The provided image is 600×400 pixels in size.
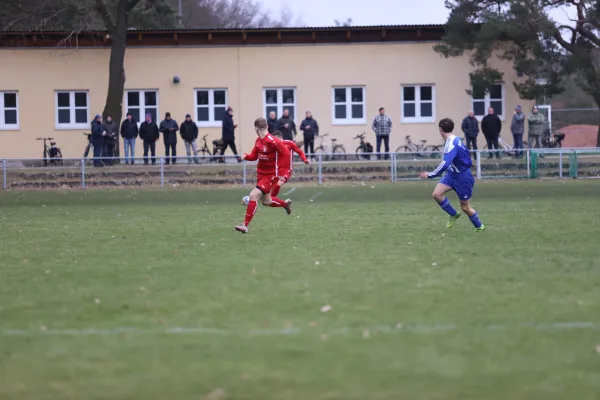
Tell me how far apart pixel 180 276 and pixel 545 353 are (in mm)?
4755

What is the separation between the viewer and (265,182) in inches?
632

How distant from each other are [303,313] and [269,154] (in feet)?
26.0

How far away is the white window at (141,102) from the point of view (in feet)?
144

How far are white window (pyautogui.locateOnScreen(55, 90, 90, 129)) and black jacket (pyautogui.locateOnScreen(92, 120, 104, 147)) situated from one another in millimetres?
8757

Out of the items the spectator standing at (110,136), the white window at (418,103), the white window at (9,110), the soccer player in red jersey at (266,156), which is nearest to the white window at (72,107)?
the white window at (9,110)

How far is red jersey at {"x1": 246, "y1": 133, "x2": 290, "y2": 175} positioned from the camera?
631 inches

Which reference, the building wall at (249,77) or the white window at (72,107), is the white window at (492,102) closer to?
the building wall at (249,77)

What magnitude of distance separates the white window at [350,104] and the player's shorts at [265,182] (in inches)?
1095

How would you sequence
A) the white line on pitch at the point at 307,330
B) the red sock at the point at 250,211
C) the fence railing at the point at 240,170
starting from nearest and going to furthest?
the white line on pitch at the point at 307,330, the red sock at the point at 250,211, the fence railing at the point at 240,170

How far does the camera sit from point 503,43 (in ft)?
134

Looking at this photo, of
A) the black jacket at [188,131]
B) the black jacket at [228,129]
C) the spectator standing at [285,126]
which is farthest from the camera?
the black jacket at [188,131]

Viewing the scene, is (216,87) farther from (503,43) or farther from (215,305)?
(215,305)

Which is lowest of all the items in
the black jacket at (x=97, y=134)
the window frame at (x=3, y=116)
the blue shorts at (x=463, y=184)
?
the blue shorts at (x=463, y=184)

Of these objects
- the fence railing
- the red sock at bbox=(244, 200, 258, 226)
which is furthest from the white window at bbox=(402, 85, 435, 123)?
the red sock at bbox=(244, 200, 258, 226)
